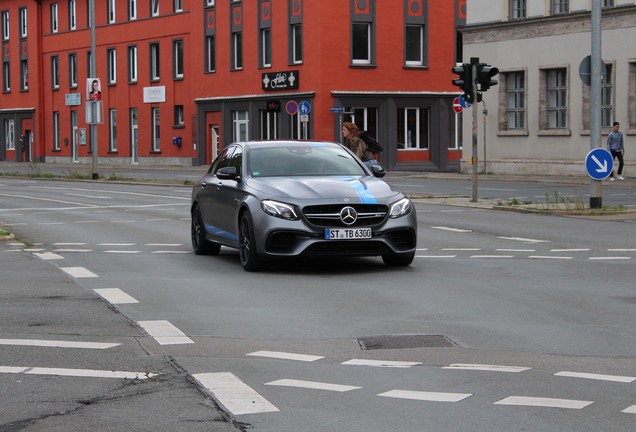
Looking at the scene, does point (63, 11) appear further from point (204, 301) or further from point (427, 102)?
point (204, 301)

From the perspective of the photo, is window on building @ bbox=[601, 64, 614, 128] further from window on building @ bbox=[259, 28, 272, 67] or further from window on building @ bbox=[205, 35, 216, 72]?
window on building @ bbox=[205, 35, 216, 72]

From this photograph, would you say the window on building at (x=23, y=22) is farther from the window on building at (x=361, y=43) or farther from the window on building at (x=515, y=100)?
the window on building at (x=515, y=100)

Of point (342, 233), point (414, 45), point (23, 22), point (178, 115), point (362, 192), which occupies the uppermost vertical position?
point (23, 22)

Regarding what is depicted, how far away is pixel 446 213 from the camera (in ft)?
82.0

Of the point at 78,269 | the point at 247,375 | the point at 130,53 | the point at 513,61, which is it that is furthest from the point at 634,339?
the point at 130,53

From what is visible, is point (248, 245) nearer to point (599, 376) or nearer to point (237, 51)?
point (599, 376)

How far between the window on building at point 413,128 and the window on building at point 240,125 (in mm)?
7980

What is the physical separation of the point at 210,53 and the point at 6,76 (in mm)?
25316

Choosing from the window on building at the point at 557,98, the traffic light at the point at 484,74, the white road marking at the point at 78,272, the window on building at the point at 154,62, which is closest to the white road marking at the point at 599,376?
the white road marking at the point at 78,272

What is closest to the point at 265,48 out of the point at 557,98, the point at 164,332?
the point at 557,98

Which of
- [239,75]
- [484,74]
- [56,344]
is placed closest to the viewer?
[56,344]

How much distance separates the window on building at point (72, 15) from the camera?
77625mm

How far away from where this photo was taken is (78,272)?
14391 mm

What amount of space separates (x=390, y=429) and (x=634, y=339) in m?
3.62
